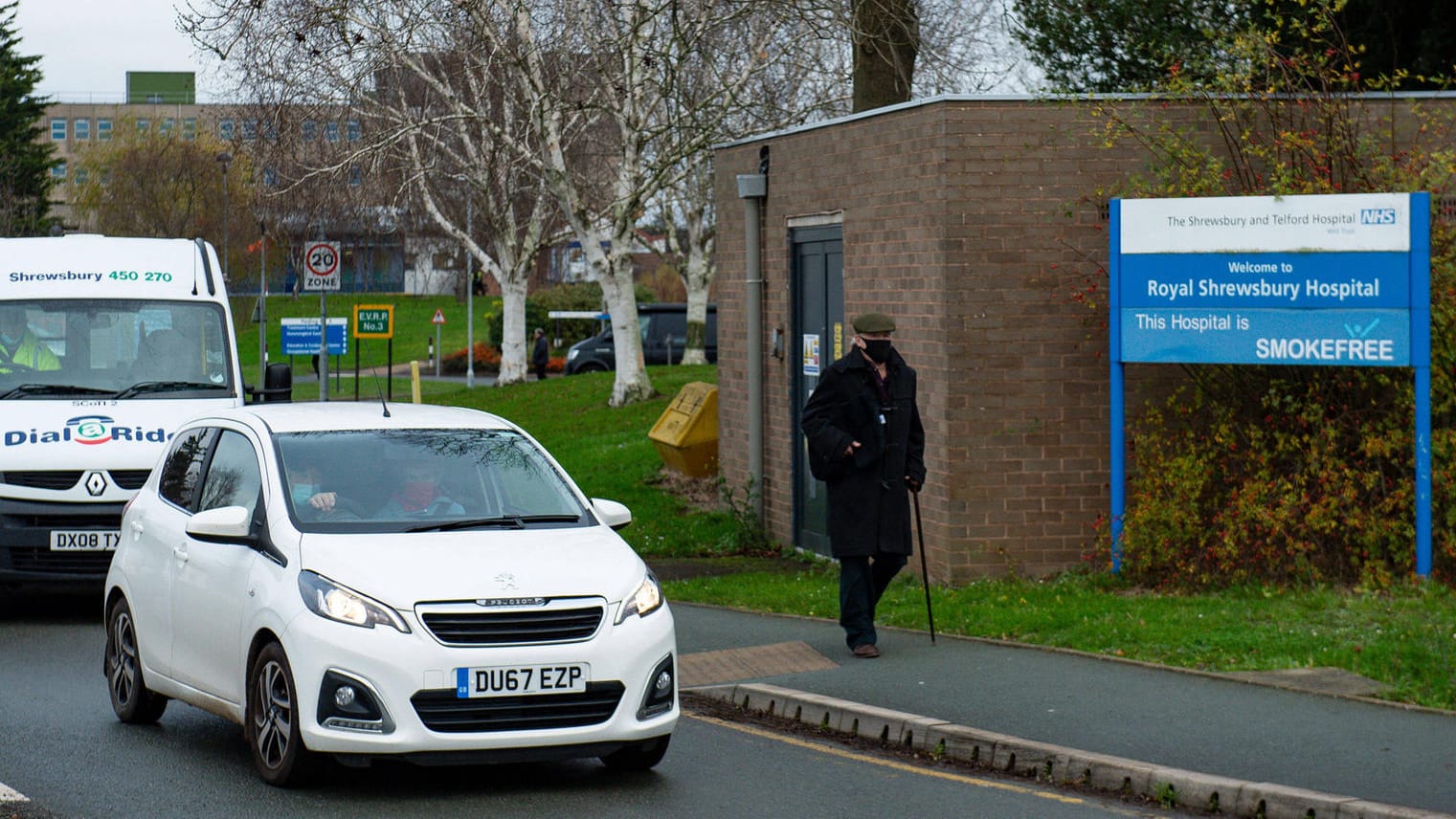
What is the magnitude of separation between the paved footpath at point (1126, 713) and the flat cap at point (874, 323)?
5.98 feet

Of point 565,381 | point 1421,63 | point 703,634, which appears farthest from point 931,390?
point 565,381

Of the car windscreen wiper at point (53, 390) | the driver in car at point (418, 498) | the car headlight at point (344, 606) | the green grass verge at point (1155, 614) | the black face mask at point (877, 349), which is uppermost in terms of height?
the black face mask at point (877, 349)

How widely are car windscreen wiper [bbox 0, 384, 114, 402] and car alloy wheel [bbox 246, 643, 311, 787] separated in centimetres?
646

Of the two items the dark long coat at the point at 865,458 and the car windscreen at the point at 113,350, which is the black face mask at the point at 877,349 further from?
the car windscreen at the point at 113,350

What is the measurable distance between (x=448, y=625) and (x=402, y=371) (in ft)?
185

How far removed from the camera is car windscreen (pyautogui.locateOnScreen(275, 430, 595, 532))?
783cm

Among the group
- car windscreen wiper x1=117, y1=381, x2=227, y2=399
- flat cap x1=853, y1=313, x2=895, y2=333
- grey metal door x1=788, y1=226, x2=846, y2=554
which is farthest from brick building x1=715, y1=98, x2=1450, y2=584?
car windscreen wiper x1=117, y1=381, x2=227, y2=399

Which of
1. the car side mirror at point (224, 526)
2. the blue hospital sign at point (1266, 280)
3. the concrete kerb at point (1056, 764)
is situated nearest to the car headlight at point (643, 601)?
the concrete kerb at point (1056, 764)

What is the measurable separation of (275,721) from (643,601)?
1.54 m

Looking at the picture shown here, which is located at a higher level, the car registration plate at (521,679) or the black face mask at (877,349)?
the black face mask at (877,349)

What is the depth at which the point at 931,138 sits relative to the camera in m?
12.9

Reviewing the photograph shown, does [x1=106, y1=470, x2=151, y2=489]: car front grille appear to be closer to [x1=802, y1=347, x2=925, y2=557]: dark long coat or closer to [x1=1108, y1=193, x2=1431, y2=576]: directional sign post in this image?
[x1=802, y1=347, x2=925, y2=557]: dark long coat

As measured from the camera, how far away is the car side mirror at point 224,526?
25.0 ft

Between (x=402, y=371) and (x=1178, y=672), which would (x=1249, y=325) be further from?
(x=402, y=371)
